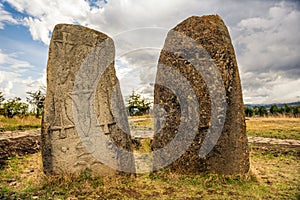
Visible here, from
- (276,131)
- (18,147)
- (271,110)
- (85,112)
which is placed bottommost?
(276,131)

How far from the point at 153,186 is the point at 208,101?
1.88 metres

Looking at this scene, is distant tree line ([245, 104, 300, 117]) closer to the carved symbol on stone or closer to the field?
the field

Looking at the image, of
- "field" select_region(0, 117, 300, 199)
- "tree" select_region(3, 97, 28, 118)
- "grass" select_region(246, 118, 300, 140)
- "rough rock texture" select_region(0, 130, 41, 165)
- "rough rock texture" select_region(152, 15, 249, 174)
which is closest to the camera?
"field" select_region(0, 117, 300, 199)

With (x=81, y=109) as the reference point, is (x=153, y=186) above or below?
below

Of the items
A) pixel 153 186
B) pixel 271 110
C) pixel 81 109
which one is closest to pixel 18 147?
pixel 81 109

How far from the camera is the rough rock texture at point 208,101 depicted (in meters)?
4.94

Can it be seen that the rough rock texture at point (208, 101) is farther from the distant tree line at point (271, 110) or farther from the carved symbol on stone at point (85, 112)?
the distant tree line at point (271, 110)

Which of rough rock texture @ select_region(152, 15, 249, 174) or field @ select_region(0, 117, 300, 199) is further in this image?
rough rock texture @ select_region(152, 15, 249, 174)

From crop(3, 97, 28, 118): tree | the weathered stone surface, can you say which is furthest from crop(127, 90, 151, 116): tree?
the weathered stone surface

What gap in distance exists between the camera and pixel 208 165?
4.96 m

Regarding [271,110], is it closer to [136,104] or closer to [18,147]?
[136,104]

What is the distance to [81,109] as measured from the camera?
4.95 meters

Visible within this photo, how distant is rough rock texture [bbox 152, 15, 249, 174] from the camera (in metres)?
4.94

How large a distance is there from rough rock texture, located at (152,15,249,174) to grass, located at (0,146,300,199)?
0.88 ft
